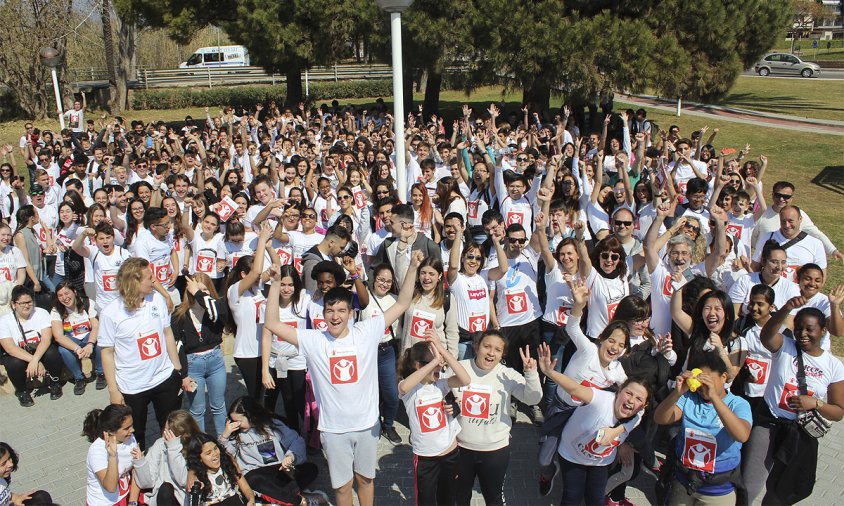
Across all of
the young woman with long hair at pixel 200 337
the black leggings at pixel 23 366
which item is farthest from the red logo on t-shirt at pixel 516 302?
the black leggings at pixel 23 366

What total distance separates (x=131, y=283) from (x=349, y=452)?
80.2 inches

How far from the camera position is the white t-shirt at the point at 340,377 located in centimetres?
423

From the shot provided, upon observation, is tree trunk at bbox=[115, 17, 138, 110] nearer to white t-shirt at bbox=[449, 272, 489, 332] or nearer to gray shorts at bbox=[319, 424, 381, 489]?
white t-shirt at bbox=[449, 272, 489, 332]

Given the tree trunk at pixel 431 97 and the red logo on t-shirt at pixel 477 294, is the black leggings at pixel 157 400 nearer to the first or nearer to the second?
the red logo on t-shirt at pixel 477 294

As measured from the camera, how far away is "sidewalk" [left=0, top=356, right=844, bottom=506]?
5.02m

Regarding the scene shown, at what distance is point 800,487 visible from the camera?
451cm

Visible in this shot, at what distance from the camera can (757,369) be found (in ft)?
15.5

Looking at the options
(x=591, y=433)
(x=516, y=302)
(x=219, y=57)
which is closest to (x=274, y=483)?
(x=591, y=433)

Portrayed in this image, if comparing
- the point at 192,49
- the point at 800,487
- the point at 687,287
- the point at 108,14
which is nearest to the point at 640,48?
the point at 687,287

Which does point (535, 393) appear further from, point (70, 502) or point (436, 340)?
point (70, 502)

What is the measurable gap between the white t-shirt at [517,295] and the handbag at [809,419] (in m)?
2.20

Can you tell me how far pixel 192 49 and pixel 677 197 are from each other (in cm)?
5071

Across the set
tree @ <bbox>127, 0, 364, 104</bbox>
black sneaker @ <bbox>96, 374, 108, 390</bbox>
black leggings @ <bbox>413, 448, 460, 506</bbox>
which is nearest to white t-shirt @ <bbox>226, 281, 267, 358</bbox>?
black leggings @ <bbox>413, 448, 460, 506</bbox>

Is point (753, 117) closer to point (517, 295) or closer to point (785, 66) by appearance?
point (785, 66)
